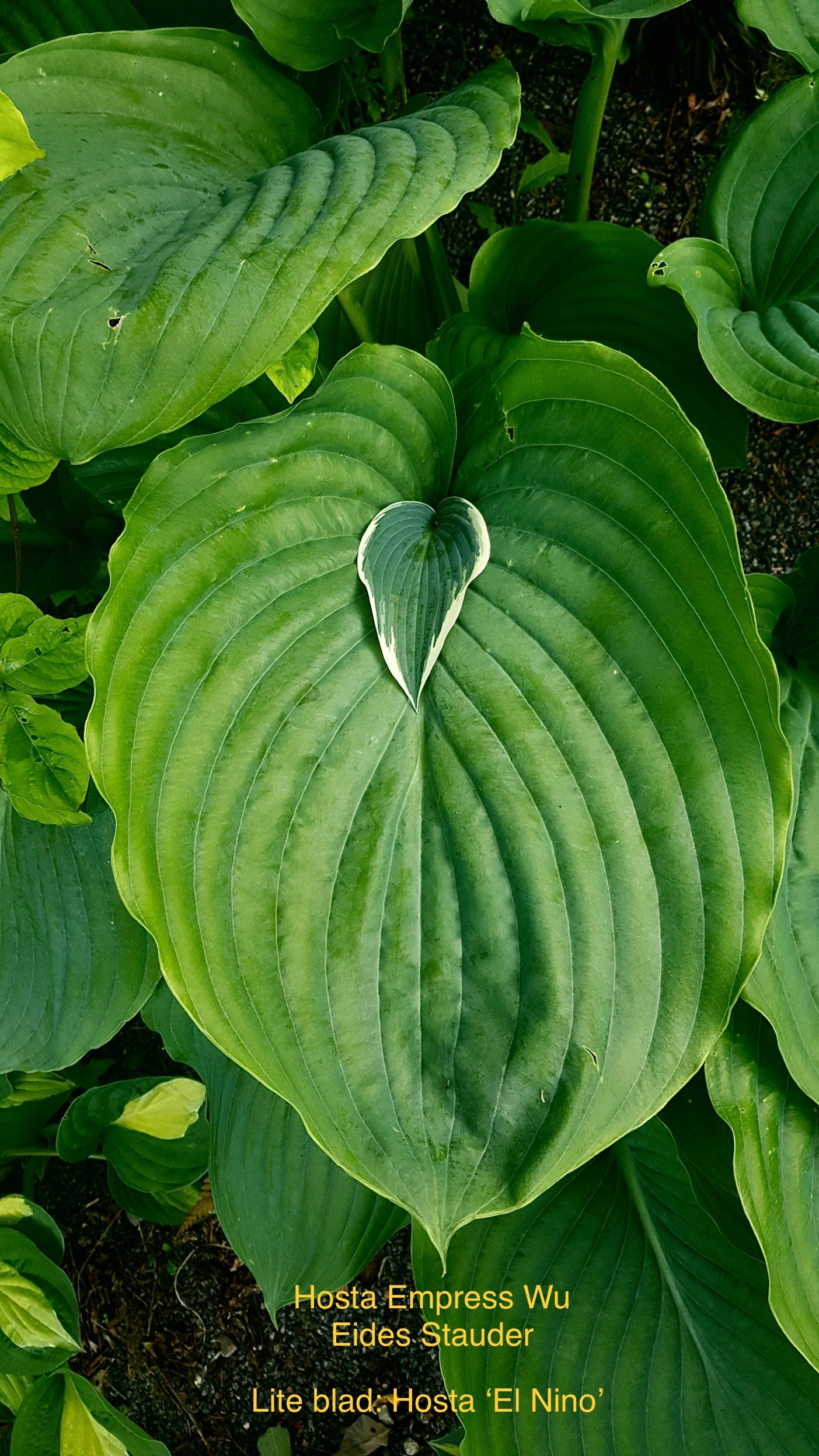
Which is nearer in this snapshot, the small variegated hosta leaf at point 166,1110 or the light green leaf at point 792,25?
the light green leaf at point 792,25

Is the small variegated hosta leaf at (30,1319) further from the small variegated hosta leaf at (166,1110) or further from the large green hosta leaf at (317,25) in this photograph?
the large green hosta leaf at (317,25)

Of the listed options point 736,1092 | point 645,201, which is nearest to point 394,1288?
point 736,1092

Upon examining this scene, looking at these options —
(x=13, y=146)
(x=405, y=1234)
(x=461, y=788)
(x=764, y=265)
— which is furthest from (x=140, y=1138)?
(x=764, y=265)

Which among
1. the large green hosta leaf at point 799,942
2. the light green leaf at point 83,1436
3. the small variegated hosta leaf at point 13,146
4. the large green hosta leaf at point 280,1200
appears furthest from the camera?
the light green leaf at point 83,1436

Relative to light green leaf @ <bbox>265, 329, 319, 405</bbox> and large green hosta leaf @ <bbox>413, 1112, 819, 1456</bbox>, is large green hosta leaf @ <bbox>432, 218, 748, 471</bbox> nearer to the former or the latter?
light green leaf @ <bbox>265, 329, 319, 405</bbox>

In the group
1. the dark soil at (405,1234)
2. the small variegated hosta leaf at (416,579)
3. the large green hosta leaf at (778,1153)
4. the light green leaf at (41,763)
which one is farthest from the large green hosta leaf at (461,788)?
the dark soil at (405,1234)

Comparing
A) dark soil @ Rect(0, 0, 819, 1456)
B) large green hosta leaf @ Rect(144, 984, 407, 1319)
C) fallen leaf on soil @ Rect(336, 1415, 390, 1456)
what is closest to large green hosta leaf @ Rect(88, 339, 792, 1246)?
large green hosta leaf @ Rect(144, 984, 407, 1319)
